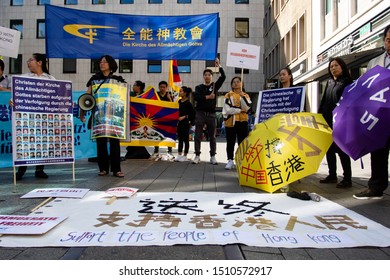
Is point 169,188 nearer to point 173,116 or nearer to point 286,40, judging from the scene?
point 173,116

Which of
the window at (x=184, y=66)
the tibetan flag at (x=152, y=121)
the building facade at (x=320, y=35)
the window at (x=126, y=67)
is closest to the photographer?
the tibetan flag at (x=152, y=121)

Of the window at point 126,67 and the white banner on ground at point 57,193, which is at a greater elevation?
the window at point 126,67

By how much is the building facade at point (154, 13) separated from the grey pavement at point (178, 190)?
2801cm

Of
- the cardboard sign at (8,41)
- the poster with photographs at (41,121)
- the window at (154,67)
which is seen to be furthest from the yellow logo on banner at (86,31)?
the window at (154,67)

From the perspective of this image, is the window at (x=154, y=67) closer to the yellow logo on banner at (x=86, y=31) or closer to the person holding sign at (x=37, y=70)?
the yellow logo on banner at (x=86, y=31)

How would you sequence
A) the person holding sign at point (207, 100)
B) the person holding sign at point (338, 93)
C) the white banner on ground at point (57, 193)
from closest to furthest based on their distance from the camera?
the white banner on ground at point (57, 193)
the person holding sign at point (338, 93)
the person holding sign at point (207, 100)

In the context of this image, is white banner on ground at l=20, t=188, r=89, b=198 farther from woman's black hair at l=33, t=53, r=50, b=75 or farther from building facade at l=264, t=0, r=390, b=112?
building facade at l=264, t=0, r=390, b=112

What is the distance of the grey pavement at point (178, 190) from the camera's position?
2.63 m

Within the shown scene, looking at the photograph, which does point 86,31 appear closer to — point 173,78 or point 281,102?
point 281,102

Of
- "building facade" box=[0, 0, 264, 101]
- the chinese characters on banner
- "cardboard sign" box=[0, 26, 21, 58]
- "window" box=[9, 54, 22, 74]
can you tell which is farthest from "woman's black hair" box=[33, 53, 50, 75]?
"window" box=[9, 54, 22, 74]

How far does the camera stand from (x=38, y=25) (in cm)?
3744

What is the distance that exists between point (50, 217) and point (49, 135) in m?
2.40

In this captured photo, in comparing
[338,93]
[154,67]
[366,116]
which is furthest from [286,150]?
[154,67]
